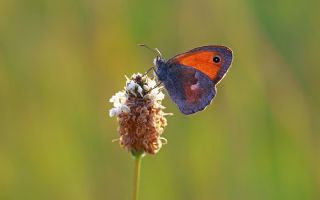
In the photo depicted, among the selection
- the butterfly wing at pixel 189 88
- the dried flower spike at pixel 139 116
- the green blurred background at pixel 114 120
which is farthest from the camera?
the green blurred background at pixel 114 120

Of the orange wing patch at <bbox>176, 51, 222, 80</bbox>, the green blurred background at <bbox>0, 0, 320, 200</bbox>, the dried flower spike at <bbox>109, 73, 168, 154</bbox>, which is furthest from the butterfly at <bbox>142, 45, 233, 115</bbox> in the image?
the green blurred background at <bbox>0, 0, 320, 200</bbox>

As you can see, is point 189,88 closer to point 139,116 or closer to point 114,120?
point 139,116

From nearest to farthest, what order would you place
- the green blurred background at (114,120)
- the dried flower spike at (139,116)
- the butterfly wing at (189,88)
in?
the dried flower spike at (139,116), the butterfly wing at (189,88), the green blurred background at (114,120)

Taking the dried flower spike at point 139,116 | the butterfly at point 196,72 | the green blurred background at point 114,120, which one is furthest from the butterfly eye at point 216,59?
the green blurred background at point 114,120

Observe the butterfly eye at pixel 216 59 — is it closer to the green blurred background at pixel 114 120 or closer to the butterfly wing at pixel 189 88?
the butterfly wing at pixel 189 88

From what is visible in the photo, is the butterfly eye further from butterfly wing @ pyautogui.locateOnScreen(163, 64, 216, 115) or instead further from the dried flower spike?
the dried flower spike

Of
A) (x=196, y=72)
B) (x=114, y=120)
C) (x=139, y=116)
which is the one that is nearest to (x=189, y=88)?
(x=196, y=72)
